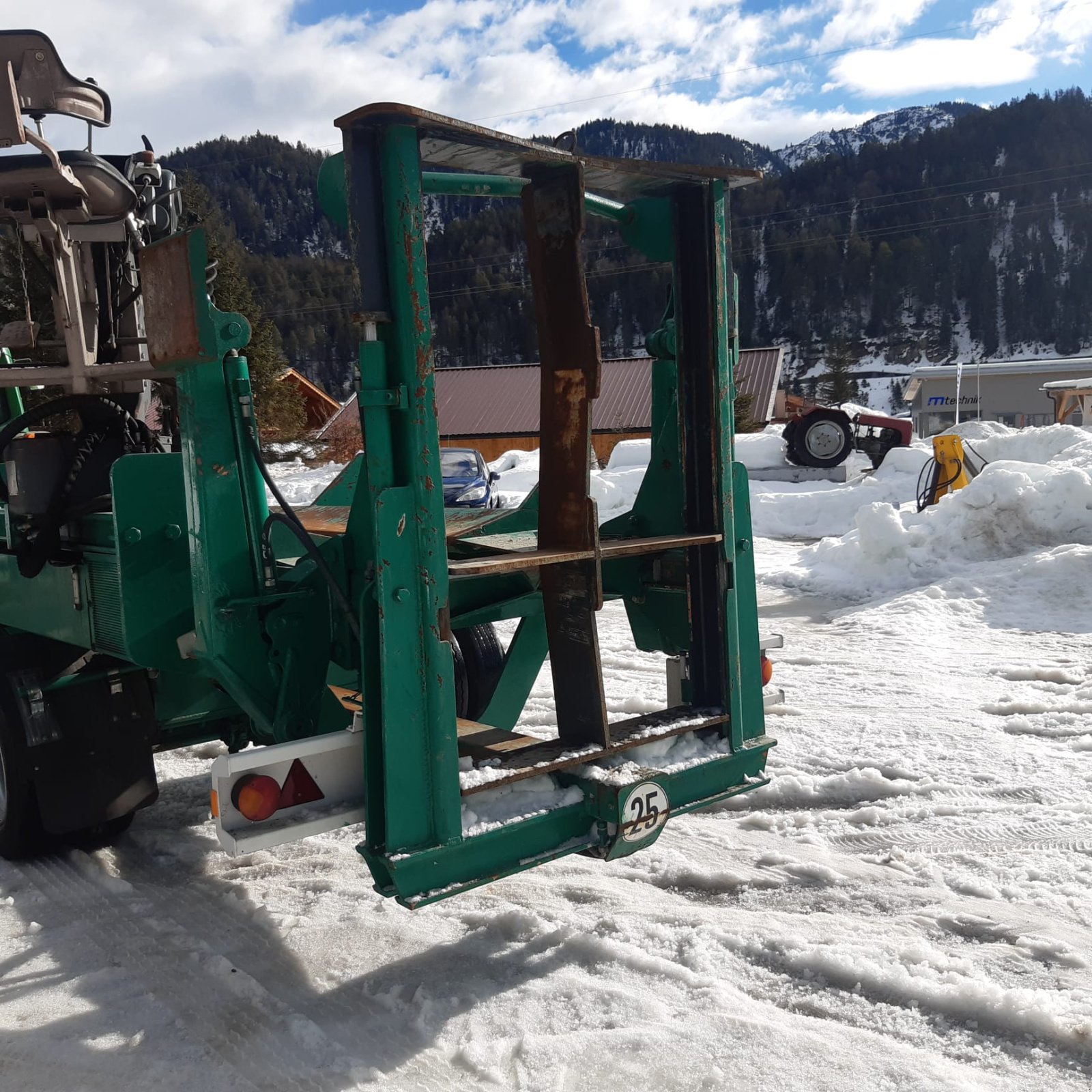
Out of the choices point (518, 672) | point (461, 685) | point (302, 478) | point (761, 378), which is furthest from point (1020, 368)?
point (518, 672)

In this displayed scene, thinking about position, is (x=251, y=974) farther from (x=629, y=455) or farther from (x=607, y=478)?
(x=629, y=455)

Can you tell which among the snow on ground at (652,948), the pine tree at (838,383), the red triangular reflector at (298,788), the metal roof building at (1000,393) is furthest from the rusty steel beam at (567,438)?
the pine tree at (838,383)

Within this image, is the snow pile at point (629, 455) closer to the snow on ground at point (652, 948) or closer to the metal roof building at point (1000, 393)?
the snow on ground at point (652, 948)

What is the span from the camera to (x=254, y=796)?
2.87 meters

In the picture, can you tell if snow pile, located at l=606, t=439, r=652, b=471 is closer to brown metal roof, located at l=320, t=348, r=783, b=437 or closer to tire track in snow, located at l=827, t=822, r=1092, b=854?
brown metal roof, located at l=320, t=348, r=783, b=437

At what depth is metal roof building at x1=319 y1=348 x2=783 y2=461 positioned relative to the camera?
38469 mm

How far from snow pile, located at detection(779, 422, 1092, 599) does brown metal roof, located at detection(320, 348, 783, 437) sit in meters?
27.0

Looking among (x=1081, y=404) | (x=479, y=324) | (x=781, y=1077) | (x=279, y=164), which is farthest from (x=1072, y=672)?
(x=279, y=164)

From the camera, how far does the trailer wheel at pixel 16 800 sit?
13.4 feet

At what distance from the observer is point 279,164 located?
15388 cm

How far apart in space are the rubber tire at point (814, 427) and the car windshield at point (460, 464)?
8.59 metres

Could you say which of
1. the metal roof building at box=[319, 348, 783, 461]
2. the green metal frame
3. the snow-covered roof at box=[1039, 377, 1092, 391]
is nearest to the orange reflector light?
the green metal frame

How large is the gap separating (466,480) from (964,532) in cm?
869

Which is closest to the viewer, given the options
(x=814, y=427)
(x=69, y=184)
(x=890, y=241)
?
(x=69, y=184)
